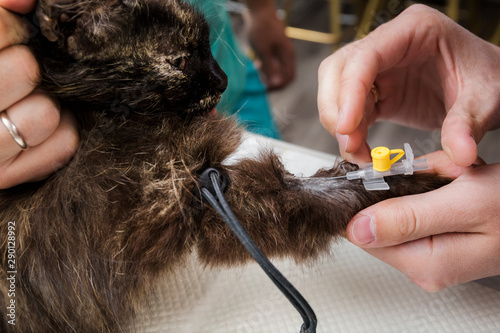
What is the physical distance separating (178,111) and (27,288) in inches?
14.5

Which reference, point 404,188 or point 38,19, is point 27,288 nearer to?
point 38,19

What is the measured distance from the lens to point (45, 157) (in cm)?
62

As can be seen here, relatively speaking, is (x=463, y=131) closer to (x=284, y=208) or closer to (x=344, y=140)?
(x=344, y=140)

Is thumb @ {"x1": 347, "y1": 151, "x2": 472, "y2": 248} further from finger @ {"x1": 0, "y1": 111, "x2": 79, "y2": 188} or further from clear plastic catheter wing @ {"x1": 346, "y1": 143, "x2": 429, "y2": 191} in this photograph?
finger @ {"x1": 0, "y1": 111, "x2": 79, "y2": 188}

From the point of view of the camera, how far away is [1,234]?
2.04 ft

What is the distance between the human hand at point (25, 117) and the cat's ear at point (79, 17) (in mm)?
Result: 25

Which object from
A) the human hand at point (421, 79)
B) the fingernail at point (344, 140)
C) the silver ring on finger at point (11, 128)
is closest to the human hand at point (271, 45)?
the human hand at point (421, 79)

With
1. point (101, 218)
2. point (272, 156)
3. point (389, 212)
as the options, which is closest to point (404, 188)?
point (389, 212)

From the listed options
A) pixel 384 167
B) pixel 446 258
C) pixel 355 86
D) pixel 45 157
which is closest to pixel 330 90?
pixel 355 86

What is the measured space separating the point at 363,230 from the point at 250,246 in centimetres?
21

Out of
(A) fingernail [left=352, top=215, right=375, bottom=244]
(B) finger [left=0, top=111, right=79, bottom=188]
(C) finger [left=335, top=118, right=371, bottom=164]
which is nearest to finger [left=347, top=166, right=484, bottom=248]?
(A) fingernail [left=352, top=215, right=375, bottom=244]

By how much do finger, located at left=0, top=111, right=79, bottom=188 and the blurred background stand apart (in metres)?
0.57

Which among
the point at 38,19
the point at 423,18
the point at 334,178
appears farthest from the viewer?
the point at 423,18

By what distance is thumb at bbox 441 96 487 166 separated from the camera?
60 centimetres
